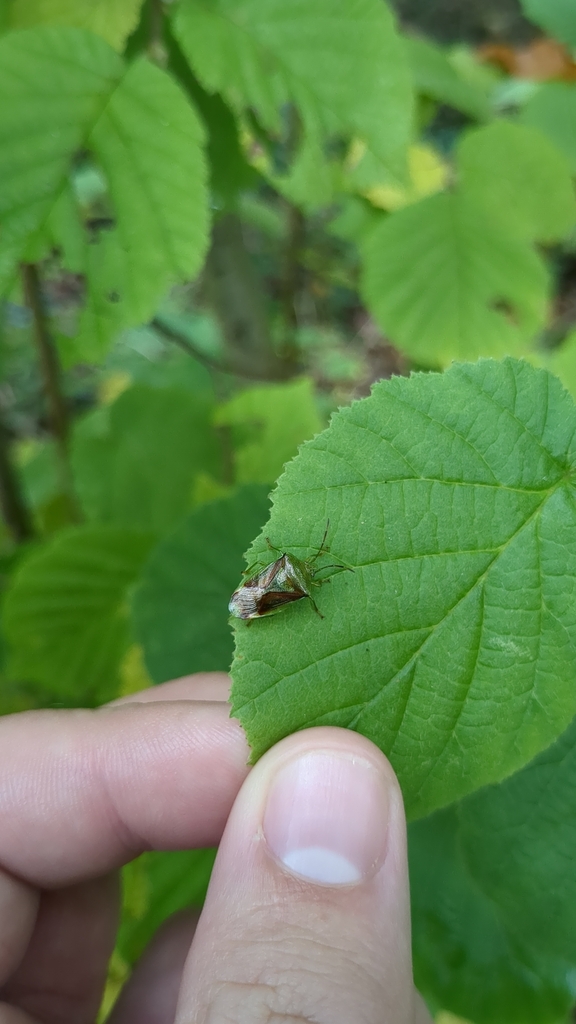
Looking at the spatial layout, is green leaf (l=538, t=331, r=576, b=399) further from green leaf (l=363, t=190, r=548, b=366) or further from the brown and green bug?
the brown and green bug

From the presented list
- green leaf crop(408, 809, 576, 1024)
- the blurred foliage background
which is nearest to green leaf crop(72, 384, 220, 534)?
the blurred foliage background

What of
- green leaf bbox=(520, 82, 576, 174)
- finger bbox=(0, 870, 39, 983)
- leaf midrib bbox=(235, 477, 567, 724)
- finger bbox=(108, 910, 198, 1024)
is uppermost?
green leaf bbox=(520, 82, 576, 174)

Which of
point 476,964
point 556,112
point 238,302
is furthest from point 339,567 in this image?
point 556,112

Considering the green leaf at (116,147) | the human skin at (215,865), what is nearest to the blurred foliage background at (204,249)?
the green leaf at (116,147)

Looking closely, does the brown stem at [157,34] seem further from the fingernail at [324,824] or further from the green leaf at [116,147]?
the fingernail at [324,824]

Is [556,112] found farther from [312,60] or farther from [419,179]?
[312,60]

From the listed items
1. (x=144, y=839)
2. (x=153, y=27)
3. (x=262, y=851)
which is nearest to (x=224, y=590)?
(x=144, y=839)
